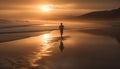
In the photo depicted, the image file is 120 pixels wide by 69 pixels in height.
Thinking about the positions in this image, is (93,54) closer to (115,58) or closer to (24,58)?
(115,58)

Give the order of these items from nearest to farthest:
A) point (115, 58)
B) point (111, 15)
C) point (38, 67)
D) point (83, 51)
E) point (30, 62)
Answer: point (38, 67), point (30, 62), point (115, 58), point (83, 51), point (111, 15)

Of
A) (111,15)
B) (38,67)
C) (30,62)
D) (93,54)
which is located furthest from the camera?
(111,15)

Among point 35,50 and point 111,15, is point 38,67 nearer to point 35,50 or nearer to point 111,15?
point 35,50

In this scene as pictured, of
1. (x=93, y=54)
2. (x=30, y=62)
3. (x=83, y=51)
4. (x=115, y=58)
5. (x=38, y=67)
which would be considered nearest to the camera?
(x=38, y=67)

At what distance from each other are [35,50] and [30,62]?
382 cm

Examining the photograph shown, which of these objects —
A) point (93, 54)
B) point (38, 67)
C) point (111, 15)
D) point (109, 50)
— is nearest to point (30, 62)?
point (38, 67)

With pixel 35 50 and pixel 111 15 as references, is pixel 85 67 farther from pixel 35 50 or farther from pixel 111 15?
pixel 111 15

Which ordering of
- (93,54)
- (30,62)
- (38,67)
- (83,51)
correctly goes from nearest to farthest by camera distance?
(38,67)
(30,62)
(93,54)
(83,51)

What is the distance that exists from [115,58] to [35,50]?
5462mm

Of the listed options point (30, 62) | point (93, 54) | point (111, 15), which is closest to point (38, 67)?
point (30, 62)

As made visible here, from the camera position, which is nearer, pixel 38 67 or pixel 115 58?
pixel 38 67

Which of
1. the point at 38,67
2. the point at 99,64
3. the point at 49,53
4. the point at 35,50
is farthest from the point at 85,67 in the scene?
the point at 35,50

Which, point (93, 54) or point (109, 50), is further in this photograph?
point (109, 50)

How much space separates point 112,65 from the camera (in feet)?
40.4
